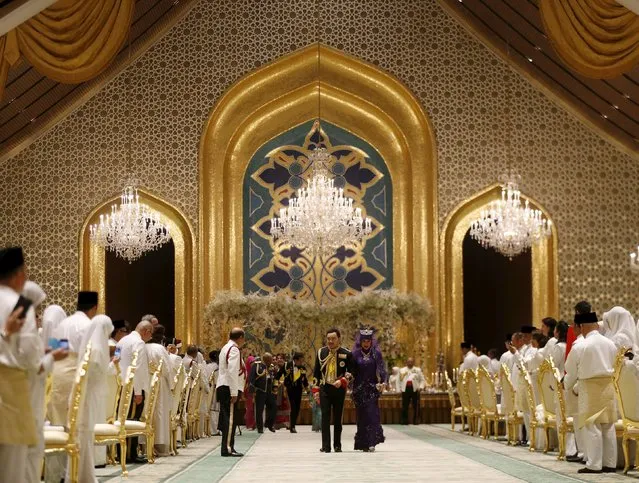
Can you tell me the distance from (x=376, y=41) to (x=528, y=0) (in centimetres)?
428

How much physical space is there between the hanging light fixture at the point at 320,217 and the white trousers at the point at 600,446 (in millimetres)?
11027

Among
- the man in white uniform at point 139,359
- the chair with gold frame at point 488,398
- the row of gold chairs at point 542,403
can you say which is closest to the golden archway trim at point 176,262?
the row of gold chairs at point 542,403

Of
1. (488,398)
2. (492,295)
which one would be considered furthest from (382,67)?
(488,398)

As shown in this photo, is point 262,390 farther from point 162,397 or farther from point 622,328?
point 622,328

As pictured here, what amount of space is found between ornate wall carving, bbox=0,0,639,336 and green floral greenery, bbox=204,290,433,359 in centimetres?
199

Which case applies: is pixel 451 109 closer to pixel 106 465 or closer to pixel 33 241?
pixel 33 241

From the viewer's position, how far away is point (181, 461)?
1246 centimetres

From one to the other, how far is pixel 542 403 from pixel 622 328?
184 centimetres

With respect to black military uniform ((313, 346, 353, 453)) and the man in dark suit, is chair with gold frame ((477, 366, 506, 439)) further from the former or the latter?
the man in dark suit

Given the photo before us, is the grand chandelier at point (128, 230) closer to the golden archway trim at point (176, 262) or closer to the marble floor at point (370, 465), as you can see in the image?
the golden archway trim at point (176, 262)

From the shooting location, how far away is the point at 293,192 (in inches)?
957

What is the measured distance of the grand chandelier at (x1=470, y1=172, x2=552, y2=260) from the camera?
2145 centimetres

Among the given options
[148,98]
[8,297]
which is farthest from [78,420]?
[148,98]

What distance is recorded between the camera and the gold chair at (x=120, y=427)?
9.83 m
